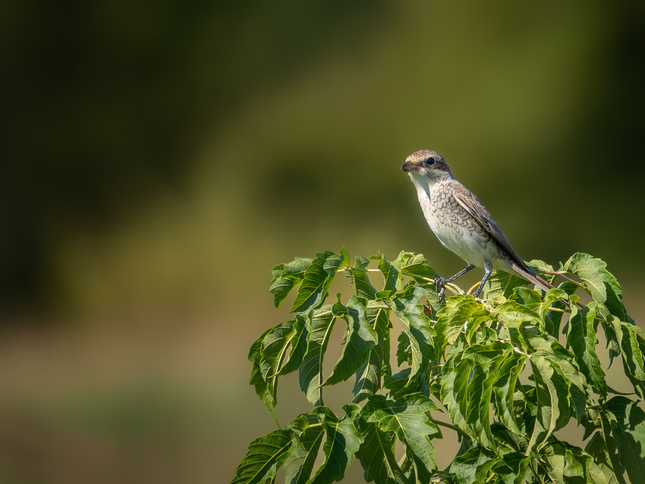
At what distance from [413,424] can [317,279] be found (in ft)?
0.75

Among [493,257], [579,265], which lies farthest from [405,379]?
[493,257]

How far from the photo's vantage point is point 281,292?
32.8 inches

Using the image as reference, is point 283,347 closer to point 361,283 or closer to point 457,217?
point 361,283

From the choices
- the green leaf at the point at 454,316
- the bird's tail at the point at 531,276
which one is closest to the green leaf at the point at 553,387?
the green leaf at the point at 454,316

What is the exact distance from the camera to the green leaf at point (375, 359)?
2.64ft

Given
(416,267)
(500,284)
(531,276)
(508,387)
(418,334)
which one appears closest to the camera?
(508,387)

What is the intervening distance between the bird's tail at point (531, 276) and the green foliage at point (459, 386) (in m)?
0.47

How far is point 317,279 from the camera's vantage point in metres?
0.79

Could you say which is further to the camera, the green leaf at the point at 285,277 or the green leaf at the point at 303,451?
the green leaf at the point at 285,277

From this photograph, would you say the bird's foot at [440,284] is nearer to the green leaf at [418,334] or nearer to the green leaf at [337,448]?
the green leaf at [418,334]

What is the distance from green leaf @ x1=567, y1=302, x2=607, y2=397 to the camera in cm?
68

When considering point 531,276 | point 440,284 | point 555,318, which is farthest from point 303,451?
point 531,276

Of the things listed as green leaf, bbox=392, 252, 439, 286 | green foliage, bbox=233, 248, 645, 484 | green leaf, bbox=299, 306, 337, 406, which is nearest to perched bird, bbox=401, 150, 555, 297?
green leaf, bbox=392, 252, 439, 286

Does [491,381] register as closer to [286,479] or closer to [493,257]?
[286,479]
